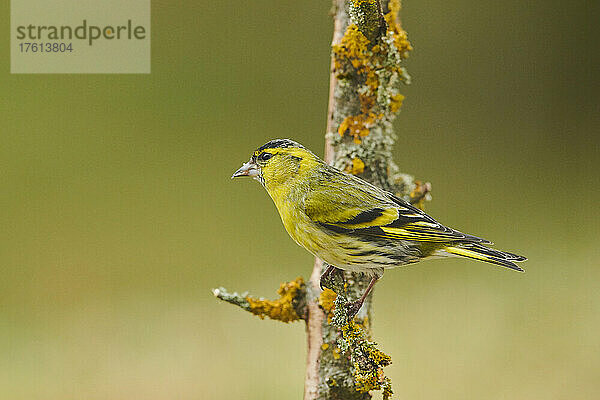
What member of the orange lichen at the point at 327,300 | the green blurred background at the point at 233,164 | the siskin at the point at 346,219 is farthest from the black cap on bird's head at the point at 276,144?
the green blurred background at the point at 233,164

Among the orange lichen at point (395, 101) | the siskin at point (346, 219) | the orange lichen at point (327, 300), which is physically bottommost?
the orange lichen at point (327, 300)

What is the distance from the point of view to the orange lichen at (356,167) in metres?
1.72

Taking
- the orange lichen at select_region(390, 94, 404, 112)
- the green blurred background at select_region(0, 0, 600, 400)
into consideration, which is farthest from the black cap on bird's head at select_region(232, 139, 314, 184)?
the green blurred background at select_region(0, 0, 600, 400)

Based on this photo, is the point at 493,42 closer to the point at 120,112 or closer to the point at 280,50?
the point at 280,50

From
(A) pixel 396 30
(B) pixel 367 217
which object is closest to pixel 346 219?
(B) pixel 367 217

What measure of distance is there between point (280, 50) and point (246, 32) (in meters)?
0.23

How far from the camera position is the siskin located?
4.65 ft

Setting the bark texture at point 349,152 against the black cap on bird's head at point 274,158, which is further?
the bark texture at point 349,152

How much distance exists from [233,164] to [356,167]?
2.43 m

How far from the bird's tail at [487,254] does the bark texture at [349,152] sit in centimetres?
27

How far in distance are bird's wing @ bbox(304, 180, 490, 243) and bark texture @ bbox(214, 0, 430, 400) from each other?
0.15 metres

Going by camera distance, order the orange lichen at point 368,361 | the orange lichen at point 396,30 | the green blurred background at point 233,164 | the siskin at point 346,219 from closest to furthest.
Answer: the orange lichen at point 368,361 < the siskin at point 346,219 < the orange lichen at point 396,30 < the green blurred background at point 233,164

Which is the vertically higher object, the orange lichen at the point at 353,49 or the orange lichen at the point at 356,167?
the orange lichen at the point at 353,49

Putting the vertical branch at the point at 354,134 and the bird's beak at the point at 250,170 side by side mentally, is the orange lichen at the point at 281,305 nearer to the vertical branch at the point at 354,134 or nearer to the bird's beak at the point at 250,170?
the vertical branch at the point at 354,134
